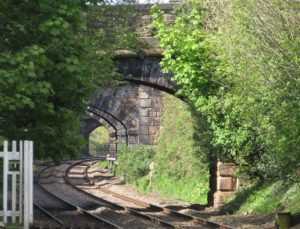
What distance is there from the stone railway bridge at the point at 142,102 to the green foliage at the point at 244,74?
1985mm

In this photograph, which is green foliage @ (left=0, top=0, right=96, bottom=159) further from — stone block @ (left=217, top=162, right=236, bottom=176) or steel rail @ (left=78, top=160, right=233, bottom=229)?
stone block @ (left=217, top=162, right=236, bottom=176)

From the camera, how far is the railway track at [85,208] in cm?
1901

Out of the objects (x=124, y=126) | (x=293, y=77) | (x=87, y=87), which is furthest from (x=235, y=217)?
(x=124, y=126)

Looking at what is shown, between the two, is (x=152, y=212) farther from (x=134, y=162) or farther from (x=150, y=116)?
(x=150, y=116)

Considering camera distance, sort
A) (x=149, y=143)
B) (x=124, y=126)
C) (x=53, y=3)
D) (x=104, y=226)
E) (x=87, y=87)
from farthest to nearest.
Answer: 1. (x=124, y=126)
2. (x=149, y=143)
3. (x=104, y=226)
4. (x=87, y=87)
5. (x=53, y=3)

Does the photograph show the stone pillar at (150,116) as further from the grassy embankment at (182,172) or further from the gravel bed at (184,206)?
the gravel bed at (184,206)

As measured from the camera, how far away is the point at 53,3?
12.2m

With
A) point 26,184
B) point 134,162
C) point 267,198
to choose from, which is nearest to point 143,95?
point 134,162

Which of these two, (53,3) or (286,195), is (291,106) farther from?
(286,195)

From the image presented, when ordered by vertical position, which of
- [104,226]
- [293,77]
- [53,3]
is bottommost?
[104,226]

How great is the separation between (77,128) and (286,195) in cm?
783

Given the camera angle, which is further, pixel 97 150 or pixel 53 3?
pixel 97 150

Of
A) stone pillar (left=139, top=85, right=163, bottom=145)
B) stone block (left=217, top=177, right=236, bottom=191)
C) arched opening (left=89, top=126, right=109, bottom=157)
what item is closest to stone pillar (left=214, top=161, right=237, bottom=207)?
stone block (left=217, top=177, right=236, bottom=191)

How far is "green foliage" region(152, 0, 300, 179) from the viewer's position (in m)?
14.4
